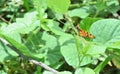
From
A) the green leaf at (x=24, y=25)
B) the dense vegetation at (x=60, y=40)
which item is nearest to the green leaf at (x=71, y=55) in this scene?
the dense vegetation at (x=60, y=40)

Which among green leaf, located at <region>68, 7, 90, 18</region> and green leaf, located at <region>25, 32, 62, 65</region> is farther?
green leaf, located at <region>68, 7, 90, 18</region>

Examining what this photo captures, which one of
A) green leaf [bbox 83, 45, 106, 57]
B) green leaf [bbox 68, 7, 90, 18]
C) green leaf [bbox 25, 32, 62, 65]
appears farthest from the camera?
green leaf [bbox 68, 7, 90, 18]

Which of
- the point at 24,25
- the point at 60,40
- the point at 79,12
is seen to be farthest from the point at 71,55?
the point at 79,12

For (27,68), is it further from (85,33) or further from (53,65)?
(85,33)

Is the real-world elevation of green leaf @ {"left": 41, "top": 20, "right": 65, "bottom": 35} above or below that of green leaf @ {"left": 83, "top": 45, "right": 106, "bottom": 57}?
below

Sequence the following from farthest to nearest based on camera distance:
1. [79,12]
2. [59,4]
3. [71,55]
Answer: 1. [79,12]
2. [71,55]
3. [59,4]

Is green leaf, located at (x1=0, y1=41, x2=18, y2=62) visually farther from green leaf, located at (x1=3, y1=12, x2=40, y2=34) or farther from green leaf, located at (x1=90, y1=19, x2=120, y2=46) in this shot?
green leaf, located at (x1=90, y1=19, x2=120, y2=46)

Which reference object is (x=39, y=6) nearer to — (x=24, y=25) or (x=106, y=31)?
(x=24, y=25)

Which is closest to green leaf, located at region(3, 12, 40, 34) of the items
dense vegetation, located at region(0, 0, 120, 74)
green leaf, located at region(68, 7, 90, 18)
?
dense vegetation, located at region(0, 0, 120, 74)

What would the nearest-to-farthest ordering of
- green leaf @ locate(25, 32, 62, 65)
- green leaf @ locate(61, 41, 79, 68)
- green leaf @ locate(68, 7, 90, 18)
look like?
green leaf @ locate(61, 41, 79, 68) < green leaf @ locate(25, 32, 62, 65) < green leaf @ locate(68, 7, 90, 18)
